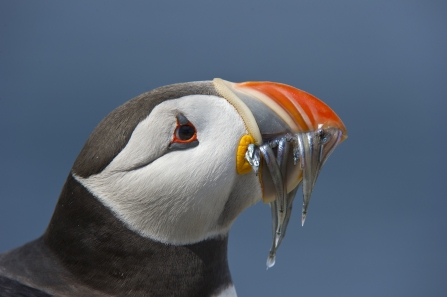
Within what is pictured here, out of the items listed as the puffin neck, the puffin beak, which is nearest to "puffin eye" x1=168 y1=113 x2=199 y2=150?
the puffin beak

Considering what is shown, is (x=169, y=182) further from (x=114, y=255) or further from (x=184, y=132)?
(x=114, y=255)

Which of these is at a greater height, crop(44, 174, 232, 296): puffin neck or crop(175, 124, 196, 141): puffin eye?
crop(175, 124, 196, 141): puffin eye

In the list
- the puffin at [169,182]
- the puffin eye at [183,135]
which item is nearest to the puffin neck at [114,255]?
the puffin at [169,182]

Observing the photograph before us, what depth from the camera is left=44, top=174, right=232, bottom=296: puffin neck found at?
5.79 ft

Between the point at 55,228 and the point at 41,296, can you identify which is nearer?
the point at 41,296

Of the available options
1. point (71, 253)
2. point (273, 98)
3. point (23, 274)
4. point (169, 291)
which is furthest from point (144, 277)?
point (273, 98)

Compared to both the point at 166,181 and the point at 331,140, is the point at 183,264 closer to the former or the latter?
the point at 166,181

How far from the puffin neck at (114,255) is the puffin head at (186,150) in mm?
31

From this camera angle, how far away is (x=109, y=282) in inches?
70.4

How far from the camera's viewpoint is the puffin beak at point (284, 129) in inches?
69.4

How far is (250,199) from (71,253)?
1.85 feet

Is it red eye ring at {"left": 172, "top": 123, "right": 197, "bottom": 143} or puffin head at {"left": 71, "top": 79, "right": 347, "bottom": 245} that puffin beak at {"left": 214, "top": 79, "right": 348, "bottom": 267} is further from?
red eye ring at {"left": 172, "top": 123, "right": 197, "bottom": 143}

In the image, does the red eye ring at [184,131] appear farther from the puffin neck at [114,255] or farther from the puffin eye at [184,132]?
the puffin neck at [114,255]

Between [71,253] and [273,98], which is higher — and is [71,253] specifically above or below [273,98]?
below
